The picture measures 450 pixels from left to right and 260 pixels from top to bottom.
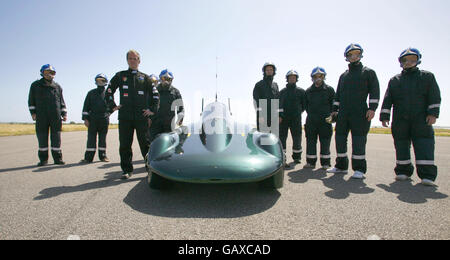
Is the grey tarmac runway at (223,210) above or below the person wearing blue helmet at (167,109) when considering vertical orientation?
below

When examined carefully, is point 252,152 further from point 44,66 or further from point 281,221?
point 44,66

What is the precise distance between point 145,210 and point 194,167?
65cm

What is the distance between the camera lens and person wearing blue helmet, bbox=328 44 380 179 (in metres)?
4.02

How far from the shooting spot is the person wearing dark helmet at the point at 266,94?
17.8 ft

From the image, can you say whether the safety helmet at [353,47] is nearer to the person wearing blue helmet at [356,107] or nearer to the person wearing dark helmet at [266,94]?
the person wearing blue helmet at [356,107]

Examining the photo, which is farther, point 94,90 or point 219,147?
point 94,90

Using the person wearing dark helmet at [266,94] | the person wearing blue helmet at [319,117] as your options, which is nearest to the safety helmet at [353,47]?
the person wearing blue helmet at [319,117]

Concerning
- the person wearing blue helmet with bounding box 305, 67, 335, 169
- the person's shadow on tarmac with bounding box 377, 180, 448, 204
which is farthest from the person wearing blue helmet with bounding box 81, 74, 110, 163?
the person's shadow on tarmac with bounding box 377, 180, 448, 204

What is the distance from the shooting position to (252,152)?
284cm

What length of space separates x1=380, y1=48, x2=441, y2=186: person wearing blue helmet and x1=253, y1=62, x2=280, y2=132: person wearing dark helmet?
2307mm

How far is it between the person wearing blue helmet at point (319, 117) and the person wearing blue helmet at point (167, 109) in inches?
115

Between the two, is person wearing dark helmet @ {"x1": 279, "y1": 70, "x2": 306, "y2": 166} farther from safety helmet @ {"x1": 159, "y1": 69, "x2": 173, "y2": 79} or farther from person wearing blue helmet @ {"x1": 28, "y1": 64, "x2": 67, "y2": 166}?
person wearing blue helmet @ {"x1": 28, "y1": 64, "x2": 67, "y2": 166}

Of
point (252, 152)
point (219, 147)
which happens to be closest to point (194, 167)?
point (219, 147)
